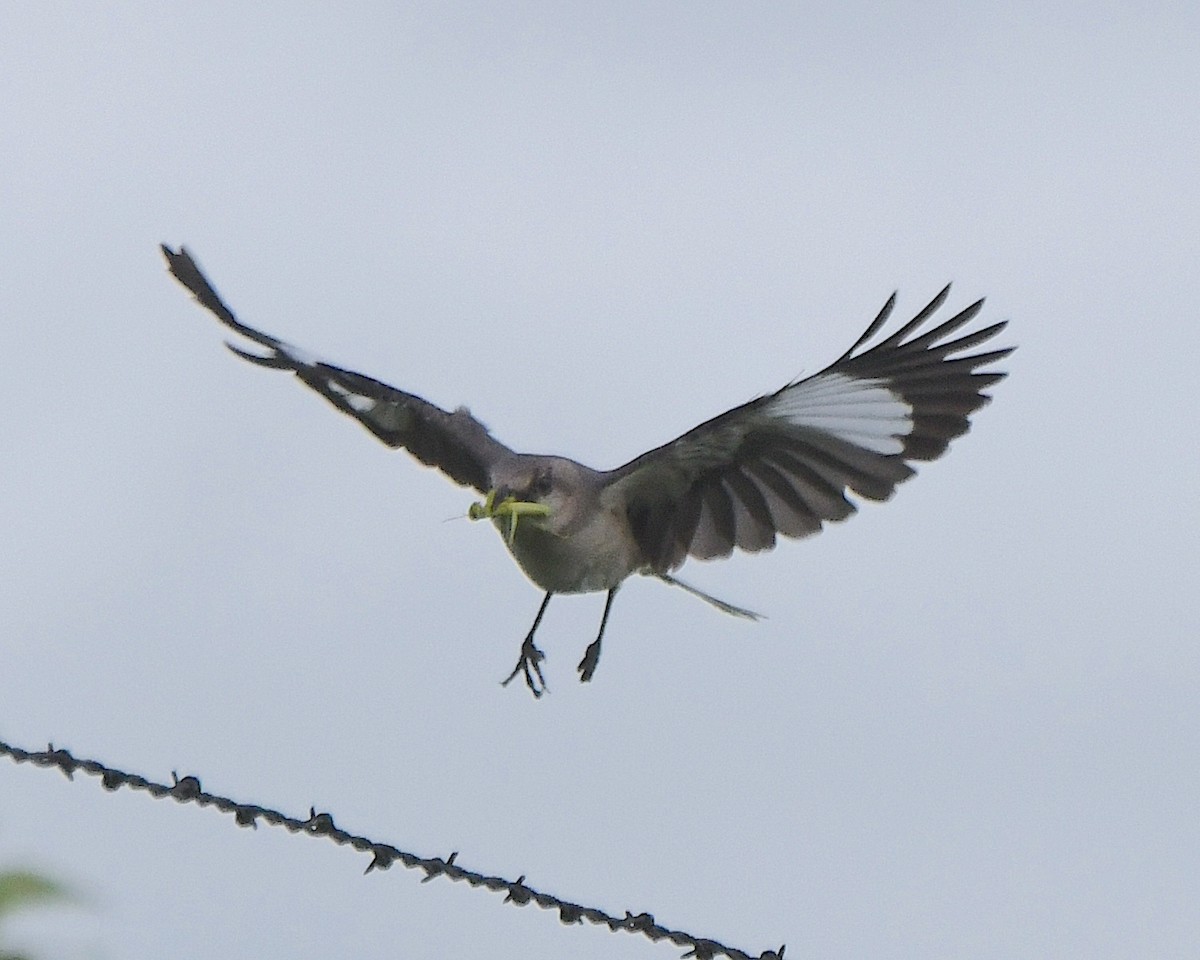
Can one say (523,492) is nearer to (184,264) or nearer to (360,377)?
(360,377)

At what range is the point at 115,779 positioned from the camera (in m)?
3.89

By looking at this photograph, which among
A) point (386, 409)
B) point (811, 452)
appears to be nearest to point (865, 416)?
point (811, 452)

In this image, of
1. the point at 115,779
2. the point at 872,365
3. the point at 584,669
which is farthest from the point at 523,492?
the point at 115,779

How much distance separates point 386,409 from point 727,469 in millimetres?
1487

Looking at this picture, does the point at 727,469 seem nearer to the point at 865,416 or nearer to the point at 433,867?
the point at 865,416

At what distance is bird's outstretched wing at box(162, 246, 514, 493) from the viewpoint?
677 cm

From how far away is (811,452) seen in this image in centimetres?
657

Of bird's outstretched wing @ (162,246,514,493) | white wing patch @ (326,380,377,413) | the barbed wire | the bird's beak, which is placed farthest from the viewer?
white wing patch @ (326,380,377,413)

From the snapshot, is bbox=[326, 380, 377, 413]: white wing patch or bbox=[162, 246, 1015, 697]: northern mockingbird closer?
bbox=[162, 246, 1015, 697]: northern mockingbird

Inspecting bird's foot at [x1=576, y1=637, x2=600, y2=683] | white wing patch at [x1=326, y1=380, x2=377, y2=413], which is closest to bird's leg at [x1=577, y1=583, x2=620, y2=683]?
bird's foot at [x1=576, y1=637, x2=600, y2=683]

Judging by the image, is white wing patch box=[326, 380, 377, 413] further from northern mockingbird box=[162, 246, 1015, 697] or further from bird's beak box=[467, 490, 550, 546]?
bird's beak box=[467, 490, 550, 546]

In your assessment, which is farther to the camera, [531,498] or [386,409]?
[386,409]

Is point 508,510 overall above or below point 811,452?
below

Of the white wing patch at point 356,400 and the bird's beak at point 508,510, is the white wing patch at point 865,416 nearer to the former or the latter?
the bird's beak at point 508,510
